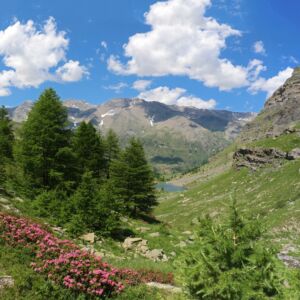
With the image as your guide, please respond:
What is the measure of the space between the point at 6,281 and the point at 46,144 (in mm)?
22143

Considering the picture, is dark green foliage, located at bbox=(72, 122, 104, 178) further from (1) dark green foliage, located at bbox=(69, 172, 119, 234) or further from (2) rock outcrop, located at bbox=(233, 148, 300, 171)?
(2) rock outcrop, located at bbox=(233, 148, 300, 171)

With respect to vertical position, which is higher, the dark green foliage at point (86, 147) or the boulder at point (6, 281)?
the dark green foliage at point (86, 147)

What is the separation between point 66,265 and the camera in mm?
12305

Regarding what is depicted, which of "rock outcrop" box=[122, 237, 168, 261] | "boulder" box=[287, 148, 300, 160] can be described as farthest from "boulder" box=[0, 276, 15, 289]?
"boulder" box=[287, 148, 300, 160]

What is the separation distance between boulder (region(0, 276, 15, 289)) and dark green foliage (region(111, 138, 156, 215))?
1209 inches

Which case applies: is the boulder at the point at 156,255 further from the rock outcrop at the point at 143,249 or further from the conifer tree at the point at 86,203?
the conifer tree at the point at 86,203

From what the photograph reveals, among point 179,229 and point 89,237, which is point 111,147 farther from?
point 89,237

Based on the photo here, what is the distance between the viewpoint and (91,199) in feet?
88.2

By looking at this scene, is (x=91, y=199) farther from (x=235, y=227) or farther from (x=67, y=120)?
(x=235, y=227)

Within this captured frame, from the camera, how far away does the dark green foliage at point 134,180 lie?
42.9 meters

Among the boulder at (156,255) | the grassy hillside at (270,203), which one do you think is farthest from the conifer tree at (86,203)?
the grassy hillside at (270,203)

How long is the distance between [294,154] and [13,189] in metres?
66.9

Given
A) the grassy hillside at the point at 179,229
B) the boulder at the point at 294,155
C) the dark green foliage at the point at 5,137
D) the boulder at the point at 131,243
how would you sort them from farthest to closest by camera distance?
the boulder at the point at 294,155
the dark green foliage at the point at 5,137
the boulder at the point at 131,243
the grassy hillside at the point at 179,229

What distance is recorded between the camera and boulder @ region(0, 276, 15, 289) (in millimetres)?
10861
